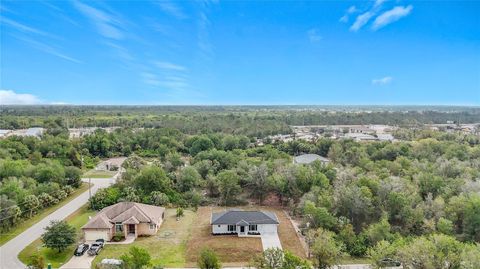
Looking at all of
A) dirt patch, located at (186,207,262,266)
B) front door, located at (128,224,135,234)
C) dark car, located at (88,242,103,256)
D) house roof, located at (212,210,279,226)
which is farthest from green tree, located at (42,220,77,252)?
house roof, located at (212,210,279,226)

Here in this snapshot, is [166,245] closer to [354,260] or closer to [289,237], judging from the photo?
[289,237]

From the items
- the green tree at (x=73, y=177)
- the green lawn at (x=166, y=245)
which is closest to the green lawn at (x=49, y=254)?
the green lawn at (x=166, y=245)

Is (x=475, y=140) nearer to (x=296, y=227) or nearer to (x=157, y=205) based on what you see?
(x=296, y=227)

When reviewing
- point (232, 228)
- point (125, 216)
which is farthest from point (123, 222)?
point (232, 228)

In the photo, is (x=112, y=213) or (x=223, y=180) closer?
(x=112, y=213)

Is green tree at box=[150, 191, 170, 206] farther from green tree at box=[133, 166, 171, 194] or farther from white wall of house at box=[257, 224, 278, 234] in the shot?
white wall of house at box=[257, 224, 278, 234]

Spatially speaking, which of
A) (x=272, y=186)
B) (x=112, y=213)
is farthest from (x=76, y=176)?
(x=272, y=186)

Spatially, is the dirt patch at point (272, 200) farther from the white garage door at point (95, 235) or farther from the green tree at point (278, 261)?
the green tree at point (278, 261)
